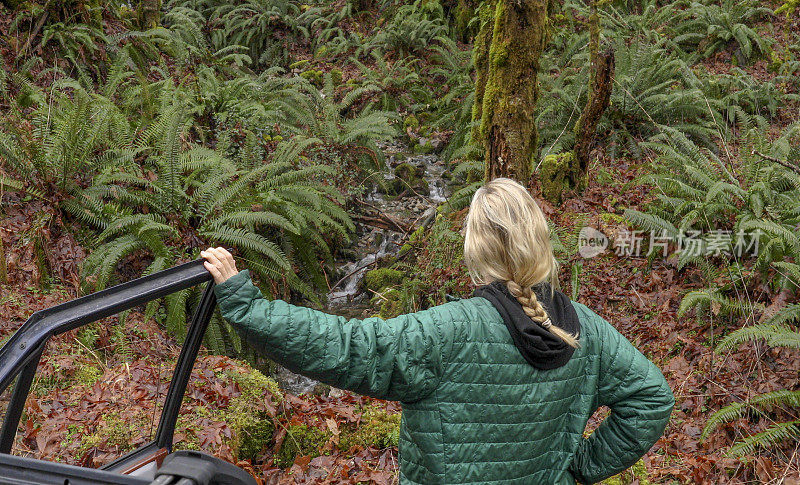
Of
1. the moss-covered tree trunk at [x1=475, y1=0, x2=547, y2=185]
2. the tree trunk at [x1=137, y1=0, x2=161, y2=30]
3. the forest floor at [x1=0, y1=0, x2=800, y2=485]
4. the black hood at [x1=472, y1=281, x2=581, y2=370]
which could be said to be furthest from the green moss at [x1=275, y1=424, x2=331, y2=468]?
the tree trunk at [x1=137, y1=0, x2=161, y2=30]

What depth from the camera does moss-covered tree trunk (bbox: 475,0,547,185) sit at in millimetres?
6004

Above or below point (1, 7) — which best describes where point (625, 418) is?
below

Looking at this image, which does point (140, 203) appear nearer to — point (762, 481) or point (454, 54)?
point (762, 481)

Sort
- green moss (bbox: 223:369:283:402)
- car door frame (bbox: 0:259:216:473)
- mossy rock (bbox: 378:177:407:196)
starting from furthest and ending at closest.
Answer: mossy rock (bbox: 378:177:407:196) < green moss (bbox: 223:369:283:402) < car door frame (bbox: 0:259:216:473)

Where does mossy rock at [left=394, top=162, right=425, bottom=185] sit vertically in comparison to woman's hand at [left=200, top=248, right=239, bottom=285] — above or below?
below

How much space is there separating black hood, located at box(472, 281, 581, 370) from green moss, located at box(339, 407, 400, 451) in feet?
7.06

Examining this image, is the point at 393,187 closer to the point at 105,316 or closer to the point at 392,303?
the point at 392,303

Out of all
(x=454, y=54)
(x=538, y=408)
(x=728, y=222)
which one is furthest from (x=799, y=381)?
(x=454, y=54)

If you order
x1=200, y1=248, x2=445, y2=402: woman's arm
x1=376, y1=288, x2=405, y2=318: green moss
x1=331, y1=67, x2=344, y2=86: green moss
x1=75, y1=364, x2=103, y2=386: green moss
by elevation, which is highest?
x1=200, y1=248, x2=445, y2=402: woman's arm

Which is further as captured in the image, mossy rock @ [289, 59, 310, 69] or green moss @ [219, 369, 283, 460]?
mossy rock @ [289, 59, 310, 69]

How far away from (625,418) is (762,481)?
2245 mm

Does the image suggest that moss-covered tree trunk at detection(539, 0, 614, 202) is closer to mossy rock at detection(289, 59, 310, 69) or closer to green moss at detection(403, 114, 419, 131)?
green moss at detection(403, 114, 419, 131)

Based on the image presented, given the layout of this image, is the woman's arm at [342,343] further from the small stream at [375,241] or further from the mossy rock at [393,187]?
the mossy rock at [393,187]

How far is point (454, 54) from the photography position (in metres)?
11.3
